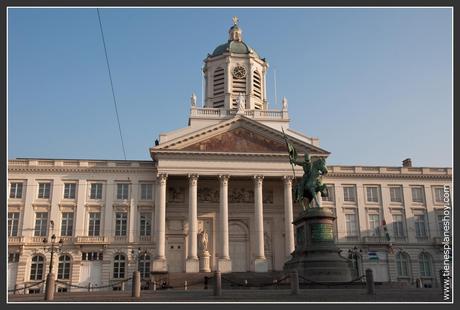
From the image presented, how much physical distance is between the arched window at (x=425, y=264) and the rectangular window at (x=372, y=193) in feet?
24.6

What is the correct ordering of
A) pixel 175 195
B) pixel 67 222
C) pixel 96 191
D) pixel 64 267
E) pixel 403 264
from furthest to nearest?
pixel 403 264 < pixel 175 195 < pixel 96 191 < pixel 67 222 < pixel 64 267

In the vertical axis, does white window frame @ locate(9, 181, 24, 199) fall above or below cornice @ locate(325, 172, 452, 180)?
below

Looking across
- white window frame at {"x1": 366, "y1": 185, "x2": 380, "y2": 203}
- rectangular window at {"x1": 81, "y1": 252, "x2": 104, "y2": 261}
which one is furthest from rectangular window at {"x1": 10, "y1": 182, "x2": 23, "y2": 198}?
white window frame at {"x1": 366, "y1": 185, "x2": 380, "y2": 203}

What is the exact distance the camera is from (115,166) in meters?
53.6

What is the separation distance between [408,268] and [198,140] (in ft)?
84.3

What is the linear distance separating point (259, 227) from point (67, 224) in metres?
19.1

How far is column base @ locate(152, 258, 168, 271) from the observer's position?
1874 inches

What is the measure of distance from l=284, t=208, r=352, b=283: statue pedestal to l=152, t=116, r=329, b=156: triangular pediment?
24.7m

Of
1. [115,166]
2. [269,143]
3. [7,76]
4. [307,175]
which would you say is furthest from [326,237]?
[115,166]

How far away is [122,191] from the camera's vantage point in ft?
175

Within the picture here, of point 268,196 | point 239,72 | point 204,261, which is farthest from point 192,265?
point 239,72

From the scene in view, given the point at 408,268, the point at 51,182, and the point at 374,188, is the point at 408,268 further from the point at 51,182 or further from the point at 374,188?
the point at 51,182

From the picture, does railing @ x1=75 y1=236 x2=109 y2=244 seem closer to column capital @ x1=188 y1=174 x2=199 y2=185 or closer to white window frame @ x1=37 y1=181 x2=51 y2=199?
white window frame @ x1=37 y1=181 x2=51 y2=199

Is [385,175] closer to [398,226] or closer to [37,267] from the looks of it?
[398,226]
